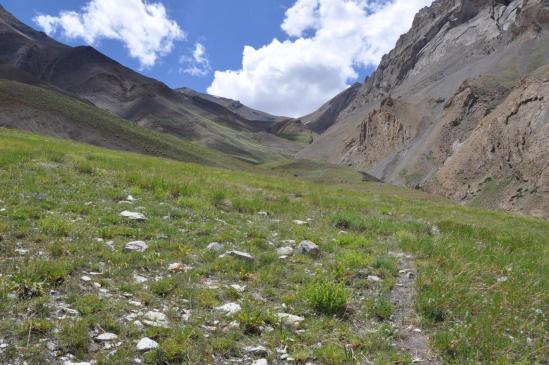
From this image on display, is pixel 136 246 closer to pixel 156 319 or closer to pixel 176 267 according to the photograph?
pixel 176 267

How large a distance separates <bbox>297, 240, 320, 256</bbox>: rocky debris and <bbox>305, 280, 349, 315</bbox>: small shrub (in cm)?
299

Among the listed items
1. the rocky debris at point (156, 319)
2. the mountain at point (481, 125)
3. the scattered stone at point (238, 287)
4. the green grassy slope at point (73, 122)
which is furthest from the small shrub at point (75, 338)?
the green grassy slope at point (73, 122)

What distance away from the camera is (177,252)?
33.2ft

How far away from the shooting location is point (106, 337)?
640 cm

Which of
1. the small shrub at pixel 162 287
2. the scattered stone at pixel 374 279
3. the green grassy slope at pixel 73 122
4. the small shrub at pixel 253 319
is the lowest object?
the small shrub at pixel 253 319

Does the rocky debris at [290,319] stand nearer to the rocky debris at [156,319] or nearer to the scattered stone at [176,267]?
the rocky debris at [156,319]

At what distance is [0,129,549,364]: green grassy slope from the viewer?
654 centimetres

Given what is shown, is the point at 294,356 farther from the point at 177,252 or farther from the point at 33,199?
the point at 33,199

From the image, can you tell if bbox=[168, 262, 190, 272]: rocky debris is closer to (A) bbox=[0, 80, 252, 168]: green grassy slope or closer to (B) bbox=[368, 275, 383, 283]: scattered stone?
(B) bbox=[368, 275, 383, 283]: scattered stone

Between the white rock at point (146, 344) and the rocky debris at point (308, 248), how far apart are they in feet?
18.2

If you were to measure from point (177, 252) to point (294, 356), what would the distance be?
179 inches

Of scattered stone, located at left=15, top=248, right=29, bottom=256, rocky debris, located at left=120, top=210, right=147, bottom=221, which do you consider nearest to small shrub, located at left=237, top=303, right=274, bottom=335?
scattered stone, located at left=15, top=248, right=29, bottom=256

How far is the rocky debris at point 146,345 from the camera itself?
245 inches

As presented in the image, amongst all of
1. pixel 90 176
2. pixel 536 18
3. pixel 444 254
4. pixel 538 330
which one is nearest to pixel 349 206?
pixel 444 254
